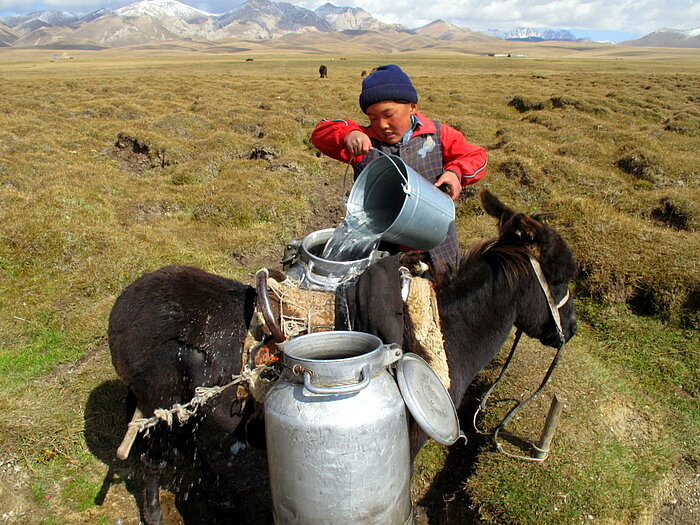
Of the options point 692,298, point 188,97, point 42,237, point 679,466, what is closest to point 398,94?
point 679,466

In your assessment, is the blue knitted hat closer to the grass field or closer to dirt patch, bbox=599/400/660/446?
the grass field

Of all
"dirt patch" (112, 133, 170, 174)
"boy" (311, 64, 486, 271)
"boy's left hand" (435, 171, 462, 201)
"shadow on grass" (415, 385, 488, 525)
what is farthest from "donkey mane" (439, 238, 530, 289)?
"dirt patch" (112, 133, 170, 174)

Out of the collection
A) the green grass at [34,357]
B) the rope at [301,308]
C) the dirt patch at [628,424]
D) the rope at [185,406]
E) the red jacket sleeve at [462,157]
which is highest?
the red jacket sleeve at [462,157]

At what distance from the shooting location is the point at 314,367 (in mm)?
1984

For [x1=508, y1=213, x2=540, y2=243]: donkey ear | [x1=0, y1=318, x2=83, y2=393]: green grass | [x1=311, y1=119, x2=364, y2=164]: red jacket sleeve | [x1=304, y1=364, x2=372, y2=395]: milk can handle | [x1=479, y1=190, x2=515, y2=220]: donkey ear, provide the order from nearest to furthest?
[x1=304, y1=364, x2=372, y2=395]: milk can handle, [x1=508, y1=213, x2=540, y2=243]: donkey ear, [x1=479, y1=190, x2=515, y2=220]: donkey ear, [x1=311, y1=119, x2=364, y2=164]: red jacket sleeve, [x1=0, y1=318, x2=83, y2=393]: green grass

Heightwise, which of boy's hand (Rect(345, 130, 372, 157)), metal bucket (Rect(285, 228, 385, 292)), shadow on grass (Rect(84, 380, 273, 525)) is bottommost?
shadow on grass (Rect(84, 380, 273, 525))

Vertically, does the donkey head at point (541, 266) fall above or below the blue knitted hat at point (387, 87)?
below

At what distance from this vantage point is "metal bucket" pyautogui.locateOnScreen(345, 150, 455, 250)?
2541mm

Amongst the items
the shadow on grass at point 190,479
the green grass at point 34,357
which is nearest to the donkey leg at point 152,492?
the shadow on grass at point 190,479

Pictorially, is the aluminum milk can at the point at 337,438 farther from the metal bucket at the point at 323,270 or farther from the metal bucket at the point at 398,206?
the metal bucket at the point at 398,206

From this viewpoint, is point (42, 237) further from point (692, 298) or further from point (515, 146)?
point (515, 146)

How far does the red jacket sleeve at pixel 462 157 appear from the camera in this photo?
10.7ft

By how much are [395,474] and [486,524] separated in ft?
5.22

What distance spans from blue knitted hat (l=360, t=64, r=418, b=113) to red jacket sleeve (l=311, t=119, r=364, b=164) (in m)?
0.33
